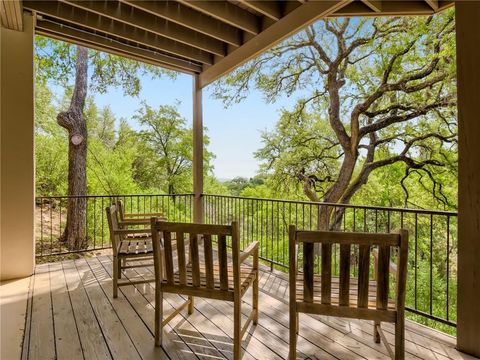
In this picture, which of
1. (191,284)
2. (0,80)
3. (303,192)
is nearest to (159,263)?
(191,284)

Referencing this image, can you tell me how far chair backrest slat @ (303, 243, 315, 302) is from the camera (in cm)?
150

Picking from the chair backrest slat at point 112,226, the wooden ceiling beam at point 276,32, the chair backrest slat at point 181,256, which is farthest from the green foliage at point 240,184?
the chair backrest slat at point 181,256

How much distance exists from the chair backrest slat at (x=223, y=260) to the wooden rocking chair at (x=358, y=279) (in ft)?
1.36

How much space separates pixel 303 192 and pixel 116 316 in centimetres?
770

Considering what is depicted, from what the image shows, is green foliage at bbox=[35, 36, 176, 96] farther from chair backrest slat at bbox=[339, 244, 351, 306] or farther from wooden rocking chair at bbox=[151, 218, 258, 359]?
chair backrest slat at bbox=[339, 244, 351, 306]

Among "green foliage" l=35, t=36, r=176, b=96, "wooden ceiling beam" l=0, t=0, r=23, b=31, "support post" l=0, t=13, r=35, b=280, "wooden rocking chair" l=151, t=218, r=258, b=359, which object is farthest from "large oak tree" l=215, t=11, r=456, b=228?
"wooden ceiling beam" l=0, t=0, r=23, b=31

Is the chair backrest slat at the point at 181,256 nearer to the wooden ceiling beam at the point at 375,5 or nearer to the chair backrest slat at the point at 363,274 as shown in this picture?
the chair backrest slat at the point at 363,274

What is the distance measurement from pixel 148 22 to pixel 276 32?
1519 millimetres

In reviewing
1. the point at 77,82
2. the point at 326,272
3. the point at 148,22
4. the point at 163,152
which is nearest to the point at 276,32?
the point at 148,22

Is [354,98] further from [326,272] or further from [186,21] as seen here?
[326,272]

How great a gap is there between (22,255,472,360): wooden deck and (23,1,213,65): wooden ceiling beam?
2942mm

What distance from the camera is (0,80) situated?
304 cm

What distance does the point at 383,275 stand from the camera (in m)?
1.44

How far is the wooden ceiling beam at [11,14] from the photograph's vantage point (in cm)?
266
